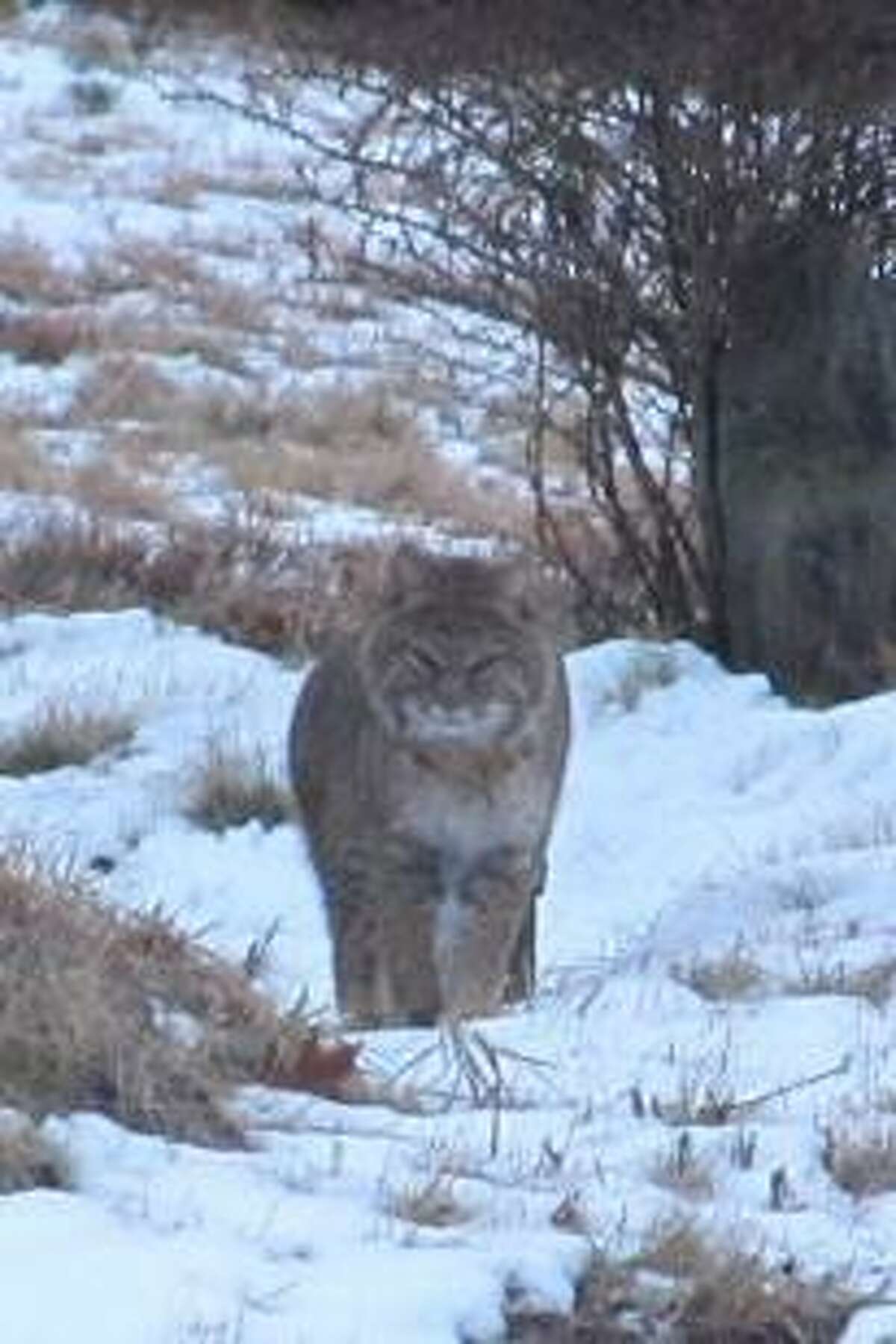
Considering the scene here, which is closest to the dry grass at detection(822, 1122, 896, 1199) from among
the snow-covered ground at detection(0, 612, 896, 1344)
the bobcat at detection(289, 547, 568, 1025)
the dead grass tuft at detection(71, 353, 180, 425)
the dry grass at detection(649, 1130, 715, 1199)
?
the snow-covered ground at detection(0, 612, 896, 1344)

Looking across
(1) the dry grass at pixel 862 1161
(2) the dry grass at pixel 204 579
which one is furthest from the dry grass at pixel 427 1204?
(2) the dry grass at pixel 204 579

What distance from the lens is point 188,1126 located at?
6.21m

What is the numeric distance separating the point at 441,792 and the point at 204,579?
4.79 m

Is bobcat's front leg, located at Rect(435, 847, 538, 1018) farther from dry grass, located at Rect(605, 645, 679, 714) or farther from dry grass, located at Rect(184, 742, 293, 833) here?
dry grass, located at Rect(605, 645, 679, 714)

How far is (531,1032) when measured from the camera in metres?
7.52

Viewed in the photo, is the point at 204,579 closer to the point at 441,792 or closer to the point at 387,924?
the point at 441,792

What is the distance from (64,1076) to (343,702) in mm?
3456

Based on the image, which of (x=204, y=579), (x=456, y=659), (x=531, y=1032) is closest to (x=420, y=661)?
(x=456, y=659)

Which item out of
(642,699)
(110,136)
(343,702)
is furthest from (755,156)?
(110,136)

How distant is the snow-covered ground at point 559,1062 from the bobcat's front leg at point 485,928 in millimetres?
154

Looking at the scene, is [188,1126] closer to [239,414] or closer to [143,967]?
[143,967]

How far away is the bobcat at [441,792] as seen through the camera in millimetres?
9156

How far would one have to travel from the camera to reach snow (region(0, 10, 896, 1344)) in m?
5.61

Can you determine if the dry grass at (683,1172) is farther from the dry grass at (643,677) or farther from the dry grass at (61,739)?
the dry grass at (643,677)
